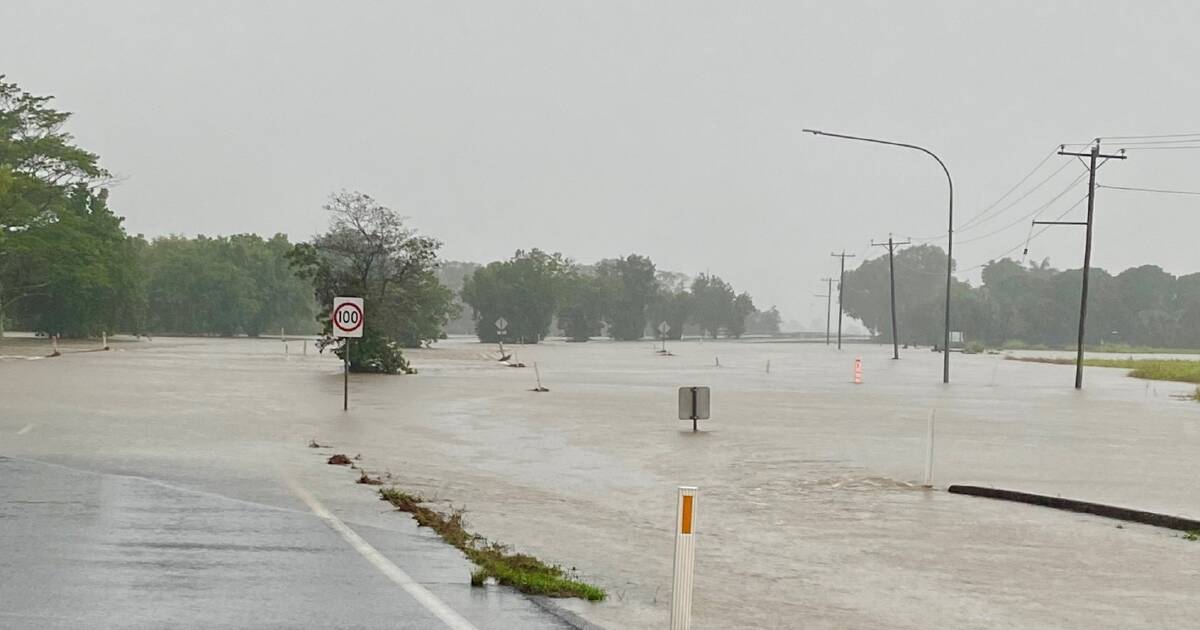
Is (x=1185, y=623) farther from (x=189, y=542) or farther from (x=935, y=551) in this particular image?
(x=189, y=542)

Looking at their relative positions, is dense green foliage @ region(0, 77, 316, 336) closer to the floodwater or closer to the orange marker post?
the floodwater

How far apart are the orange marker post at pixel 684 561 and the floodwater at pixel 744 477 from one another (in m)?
1.08

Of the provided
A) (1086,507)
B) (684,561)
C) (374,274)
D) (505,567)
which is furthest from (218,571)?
(374,274)

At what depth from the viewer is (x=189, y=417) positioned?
28.0m

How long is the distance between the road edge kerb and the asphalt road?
7977 mm

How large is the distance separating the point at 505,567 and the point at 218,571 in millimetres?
2142

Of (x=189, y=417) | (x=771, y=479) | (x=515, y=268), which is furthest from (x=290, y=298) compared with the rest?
(x=771, y=479)

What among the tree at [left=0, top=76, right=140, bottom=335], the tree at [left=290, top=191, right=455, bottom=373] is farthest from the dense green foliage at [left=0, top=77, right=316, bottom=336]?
the tree at [left=290, top=191, right=455, bottom=373]

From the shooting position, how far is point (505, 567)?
35.0 feet

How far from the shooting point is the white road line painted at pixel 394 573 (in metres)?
8.70

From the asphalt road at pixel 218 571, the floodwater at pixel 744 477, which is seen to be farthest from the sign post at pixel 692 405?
the asphalt road at pixel 218 571

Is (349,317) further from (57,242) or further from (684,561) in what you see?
(57,242)

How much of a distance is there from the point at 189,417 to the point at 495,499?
13432mm

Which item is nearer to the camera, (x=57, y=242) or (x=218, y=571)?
(x=218, y=571)
